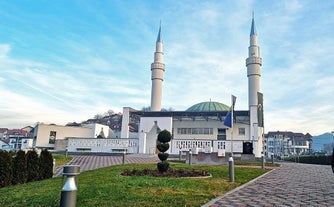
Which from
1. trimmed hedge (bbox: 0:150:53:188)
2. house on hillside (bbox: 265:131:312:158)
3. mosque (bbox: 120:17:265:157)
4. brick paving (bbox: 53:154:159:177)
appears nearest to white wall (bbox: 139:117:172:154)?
mosque (bbox: 120:17:265:157)

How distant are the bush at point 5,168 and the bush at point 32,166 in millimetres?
901

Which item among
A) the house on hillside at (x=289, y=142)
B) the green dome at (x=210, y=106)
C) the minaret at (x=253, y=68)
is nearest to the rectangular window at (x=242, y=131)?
the minaret at (x=253, y=68)

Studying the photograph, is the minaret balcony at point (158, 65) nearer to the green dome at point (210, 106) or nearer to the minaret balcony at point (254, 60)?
the green dome at point (210, 106)

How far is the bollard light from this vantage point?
265 cm

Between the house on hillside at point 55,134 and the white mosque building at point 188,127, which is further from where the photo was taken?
the house on hillside at point 55,134

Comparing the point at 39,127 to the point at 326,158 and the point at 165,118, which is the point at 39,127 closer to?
the point at 165,118

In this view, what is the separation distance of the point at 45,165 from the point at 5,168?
75.2 inches

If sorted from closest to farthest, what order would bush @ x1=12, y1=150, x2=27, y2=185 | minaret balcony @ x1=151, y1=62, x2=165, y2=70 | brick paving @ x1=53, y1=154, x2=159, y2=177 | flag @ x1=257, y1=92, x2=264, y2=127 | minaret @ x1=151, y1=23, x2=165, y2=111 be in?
bush @ x1=12, y1=150, x2=27, y2=185 → brick paving @ x1=53, y1=154, x2=159, y2=177 → flag @ x1=257, y1=92, x2=264, y2=127 → minaret @ x1=151, y1=23, x2=165, y2=111 → minaret balcony @ x1=151, y1=62, x2=165, y2=70

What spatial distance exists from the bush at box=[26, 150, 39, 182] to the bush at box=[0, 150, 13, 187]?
0.90 metres

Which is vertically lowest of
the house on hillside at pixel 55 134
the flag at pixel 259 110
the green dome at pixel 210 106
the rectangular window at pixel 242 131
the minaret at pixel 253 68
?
the house on hillside at pixel 55 134

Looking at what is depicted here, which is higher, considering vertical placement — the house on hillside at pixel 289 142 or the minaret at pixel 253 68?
the minaret at pixel 253 68

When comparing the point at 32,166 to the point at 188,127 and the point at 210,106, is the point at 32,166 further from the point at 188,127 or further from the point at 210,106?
the point at 210,106

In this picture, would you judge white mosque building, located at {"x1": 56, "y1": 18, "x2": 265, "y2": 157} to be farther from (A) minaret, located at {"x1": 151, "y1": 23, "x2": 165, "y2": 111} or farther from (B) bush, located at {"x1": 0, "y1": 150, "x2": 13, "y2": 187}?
(B) bush, located at {"x1": 0, "y1": 150, "x2": 13, "y2": 187}

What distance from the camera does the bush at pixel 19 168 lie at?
10203 mm
